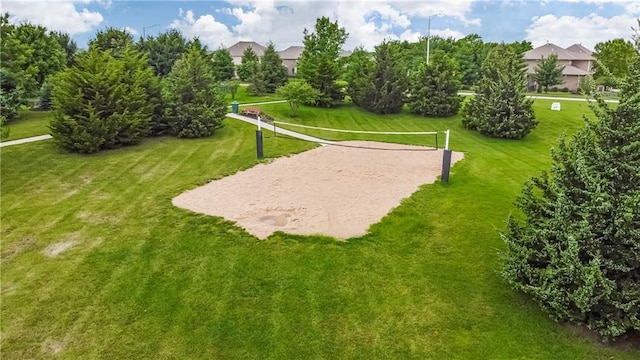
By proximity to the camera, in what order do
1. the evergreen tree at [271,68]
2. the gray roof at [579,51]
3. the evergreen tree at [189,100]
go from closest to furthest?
the evergreen tree at [189,100] < the evergreen tree at [271,68] < the gray roof at [579,51]

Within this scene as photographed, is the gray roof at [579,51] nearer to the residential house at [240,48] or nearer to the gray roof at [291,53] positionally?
the gray roof at [291,53]

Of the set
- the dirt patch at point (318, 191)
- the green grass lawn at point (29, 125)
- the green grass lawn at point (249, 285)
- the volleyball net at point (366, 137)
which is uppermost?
the green grass lawn at point (29, 125)

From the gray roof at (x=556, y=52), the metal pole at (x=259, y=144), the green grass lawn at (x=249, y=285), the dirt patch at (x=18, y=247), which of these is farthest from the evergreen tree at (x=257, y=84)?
the gray roof at (x=556, y=52)

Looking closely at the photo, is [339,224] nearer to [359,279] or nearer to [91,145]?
[359,279]

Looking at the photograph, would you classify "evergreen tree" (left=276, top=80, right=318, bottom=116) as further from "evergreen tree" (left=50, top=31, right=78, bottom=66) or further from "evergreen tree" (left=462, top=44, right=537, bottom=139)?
"evergreen tree" (left=50, top=31, right=78, bottom=66)

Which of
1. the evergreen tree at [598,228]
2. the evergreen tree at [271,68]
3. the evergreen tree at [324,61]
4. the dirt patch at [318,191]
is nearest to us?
the evergreen tree at [598,228]

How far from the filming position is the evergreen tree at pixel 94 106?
16.3m

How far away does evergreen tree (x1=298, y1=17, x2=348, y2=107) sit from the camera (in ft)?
95.7

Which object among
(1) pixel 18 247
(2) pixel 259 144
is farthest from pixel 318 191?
(1) pixel 18 247

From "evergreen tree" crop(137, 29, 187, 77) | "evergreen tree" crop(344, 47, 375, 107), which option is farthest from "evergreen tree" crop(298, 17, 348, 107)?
"evergreen tree" crop(137, 29, 187, 77)

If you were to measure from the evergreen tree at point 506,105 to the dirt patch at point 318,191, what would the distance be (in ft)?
17.9

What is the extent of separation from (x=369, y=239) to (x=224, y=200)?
443 cm

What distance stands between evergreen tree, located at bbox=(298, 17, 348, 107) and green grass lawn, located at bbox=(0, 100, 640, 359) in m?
17.8

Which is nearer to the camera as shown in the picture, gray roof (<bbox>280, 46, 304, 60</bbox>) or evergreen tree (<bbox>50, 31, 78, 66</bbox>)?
evergreen tree (<bbox>50, 31, 78, 66</bbox>)
